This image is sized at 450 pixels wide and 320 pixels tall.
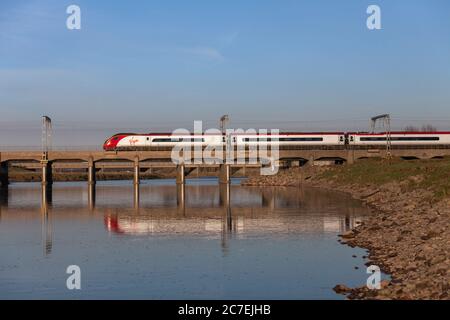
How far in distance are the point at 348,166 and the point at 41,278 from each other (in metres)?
82.6

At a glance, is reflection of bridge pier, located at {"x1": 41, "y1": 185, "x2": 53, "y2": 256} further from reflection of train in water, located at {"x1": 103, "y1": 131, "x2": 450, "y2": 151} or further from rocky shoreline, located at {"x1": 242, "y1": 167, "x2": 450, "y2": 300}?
reflection of train in water, located at {"x1": 103, "y1": 131, "x2": 450, "y2": 151}

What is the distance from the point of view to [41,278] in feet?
78.3

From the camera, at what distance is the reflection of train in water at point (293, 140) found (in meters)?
109

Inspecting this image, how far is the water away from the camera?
21.8 metres

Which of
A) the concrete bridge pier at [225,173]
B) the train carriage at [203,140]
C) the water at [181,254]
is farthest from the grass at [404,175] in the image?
the concrete bridge pier at [225,173]

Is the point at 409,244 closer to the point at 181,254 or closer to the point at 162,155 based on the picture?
the point at 181,254

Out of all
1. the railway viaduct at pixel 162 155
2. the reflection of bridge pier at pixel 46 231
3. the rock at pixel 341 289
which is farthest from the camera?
the railway viaduct at pixel 162 155

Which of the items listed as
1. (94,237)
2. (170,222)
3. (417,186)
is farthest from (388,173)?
(94,237)

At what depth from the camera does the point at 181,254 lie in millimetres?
29250

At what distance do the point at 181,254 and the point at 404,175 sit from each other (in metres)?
47.3

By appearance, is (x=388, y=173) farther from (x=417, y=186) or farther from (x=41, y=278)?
(x=41, y=278)

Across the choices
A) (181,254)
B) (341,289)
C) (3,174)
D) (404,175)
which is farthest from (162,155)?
(341,289)

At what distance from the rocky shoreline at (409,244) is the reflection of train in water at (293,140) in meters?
48.6

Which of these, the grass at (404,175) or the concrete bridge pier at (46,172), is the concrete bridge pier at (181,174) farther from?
the grass at (404,175)
